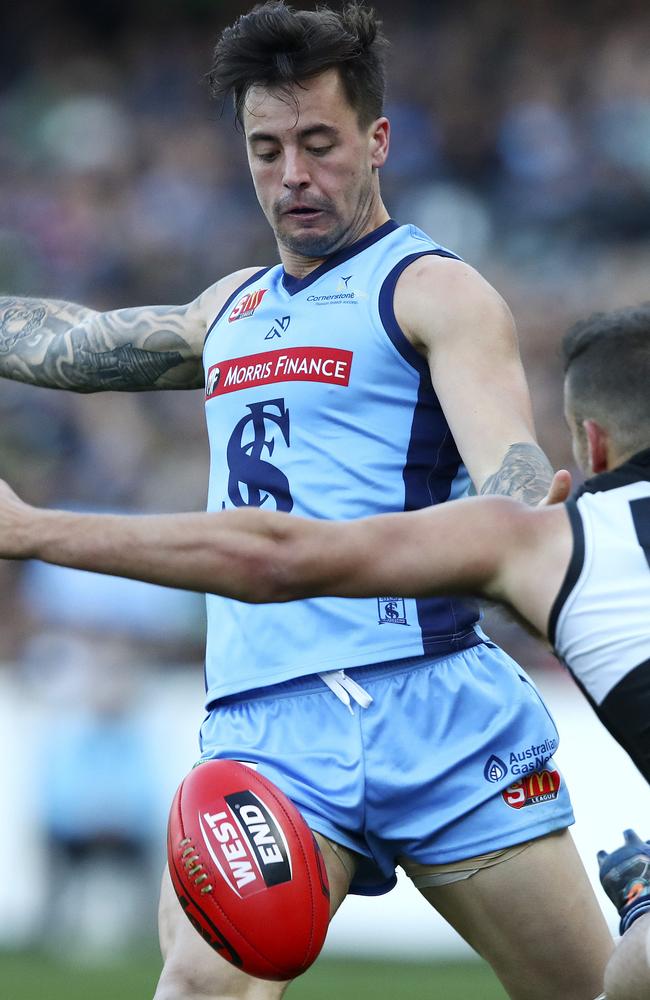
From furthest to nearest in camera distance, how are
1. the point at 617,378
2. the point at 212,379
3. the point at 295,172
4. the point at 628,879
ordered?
the point at 212,379 < the point at 295,172 < the point at 628,879 < the point at 617,378

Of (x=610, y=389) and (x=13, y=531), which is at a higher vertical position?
(x=610, y=389)

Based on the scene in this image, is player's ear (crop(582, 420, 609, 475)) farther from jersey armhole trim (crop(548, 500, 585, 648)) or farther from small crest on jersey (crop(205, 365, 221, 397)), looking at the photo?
small crest on jersey (crop(205, 365, 221, 397))

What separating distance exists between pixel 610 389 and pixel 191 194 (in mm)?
11498

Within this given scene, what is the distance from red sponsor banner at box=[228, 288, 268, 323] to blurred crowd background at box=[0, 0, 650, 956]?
18.2 ft

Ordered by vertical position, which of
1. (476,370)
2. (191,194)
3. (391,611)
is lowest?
(391,611)

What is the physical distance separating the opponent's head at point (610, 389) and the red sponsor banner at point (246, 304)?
1.16 metres

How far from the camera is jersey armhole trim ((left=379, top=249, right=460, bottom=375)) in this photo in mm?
4051

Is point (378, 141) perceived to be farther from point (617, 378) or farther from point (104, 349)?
point (617, 378)

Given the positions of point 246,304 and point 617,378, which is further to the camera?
point 246,304

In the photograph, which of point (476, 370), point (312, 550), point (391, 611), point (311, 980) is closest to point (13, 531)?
point (312, 550)

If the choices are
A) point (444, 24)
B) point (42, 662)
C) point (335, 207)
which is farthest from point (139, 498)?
point (335, 207)

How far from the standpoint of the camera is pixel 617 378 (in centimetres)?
333

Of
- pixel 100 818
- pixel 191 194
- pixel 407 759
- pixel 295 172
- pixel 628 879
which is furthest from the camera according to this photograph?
pixel 191 194

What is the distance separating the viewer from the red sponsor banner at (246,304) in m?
4.37
